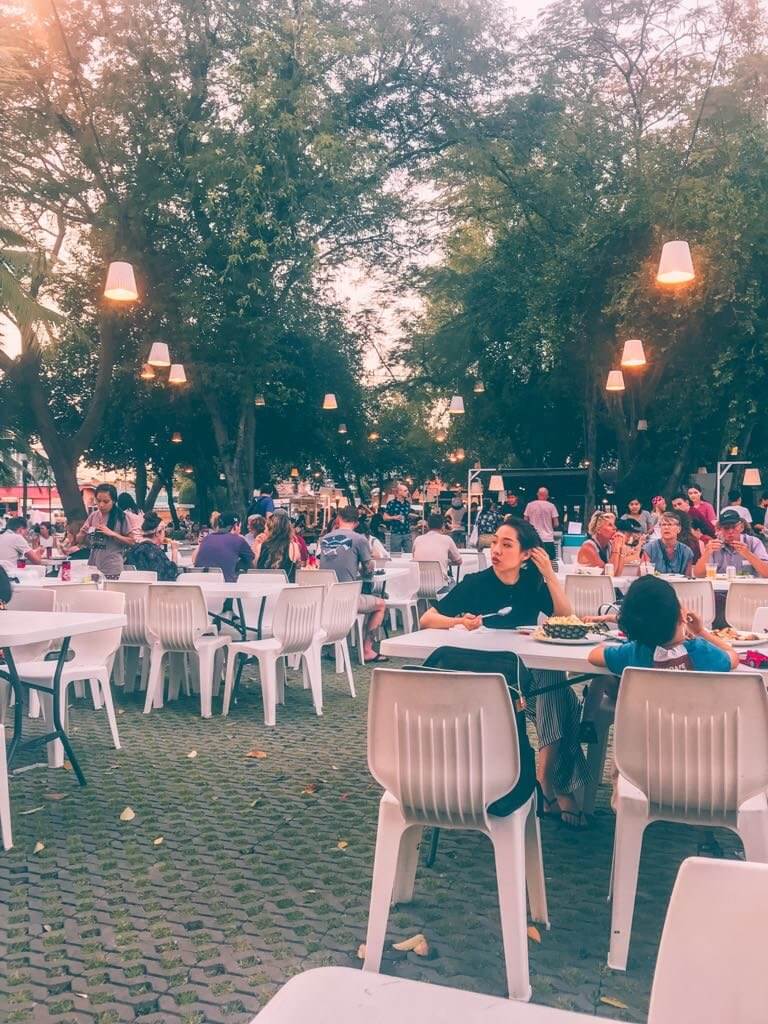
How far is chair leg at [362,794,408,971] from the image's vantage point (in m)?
3.06

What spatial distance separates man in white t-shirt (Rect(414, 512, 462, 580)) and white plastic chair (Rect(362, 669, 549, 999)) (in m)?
8.23

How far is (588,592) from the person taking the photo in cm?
734

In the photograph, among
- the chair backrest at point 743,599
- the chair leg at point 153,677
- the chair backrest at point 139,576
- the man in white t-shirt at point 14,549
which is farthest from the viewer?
the man in white t-shirt at point 14,549

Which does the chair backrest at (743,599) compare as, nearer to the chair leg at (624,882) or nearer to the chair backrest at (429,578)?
the chair leg at (624,882)

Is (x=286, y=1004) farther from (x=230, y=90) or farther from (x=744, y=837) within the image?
(x=230, y=90)

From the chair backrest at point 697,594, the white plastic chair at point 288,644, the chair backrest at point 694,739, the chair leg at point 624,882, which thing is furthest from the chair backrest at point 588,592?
the chair backrest at point 694,739

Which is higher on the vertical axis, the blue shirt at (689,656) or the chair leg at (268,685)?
the blue shirt at (689,656)

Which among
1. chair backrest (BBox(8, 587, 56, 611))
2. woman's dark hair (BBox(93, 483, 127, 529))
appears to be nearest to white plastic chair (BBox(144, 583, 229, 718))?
chair backrest (BBox(8, 587, 56, 611))

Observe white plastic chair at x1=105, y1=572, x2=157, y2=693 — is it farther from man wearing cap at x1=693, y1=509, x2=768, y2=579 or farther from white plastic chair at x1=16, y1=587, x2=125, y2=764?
man wearing cap at x1=693, y1=509, x2=768, y2=579

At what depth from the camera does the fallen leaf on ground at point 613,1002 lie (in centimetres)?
294

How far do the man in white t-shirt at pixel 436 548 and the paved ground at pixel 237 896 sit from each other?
220 inches

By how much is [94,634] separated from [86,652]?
129 mm

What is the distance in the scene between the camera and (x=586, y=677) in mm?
4230

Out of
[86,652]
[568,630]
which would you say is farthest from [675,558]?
[86,652]
